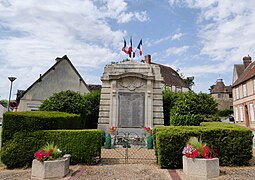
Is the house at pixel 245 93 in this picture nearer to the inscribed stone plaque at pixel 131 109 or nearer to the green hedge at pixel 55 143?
the inscribed stone plaque at pixel 131 109

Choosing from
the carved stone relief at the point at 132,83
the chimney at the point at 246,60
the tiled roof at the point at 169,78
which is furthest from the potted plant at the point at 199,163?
the chimney at the point at 246,60

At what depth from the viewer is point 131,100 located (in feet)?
37.2

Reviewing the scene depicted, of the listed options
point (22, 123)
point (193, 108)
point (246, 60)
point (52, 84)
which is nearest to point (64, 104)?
point (22, 123)

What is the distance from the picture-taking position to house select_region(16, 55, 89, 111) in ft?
71.6

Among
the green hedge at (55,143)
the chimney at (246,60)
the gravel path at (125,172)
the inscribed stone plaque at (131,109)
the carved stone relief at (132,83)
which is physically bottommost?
the gravel path at (125,172)

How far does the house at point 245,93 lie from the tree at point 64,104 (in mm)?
21224

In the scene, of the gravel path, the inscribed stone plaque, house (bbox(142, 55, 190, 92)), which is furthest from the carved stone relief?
house (bbox(142, 55, 190, 92))

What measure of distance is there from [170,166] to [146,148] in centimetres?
Result: 365

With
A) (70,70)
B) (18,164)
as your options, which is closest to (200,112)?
(18,164)

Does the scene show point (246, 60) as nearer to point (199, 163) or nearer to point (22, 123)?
point (199, 163)

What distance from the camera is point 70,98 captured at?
12.1 metres

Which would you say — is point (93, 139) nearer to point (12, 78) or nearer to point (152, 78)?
point (152, 78)

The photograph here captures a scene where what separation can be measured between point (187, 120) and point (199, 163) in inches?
249

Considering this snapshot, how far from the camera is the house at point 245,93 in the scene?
80.9 ft
